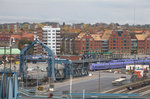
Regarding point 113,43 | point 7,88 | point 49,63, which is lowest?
point 7,88

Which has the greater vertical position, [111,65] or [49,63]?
[49,63]

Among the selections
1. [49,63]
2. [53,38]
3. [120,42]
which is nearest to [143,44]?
[120,42]

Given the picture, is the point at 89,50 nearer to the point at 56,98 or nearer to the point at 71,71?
the point at 71,71

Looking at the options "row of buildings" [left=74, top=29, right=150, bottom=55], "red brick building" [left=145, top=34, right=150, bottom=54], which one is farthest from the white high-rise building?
"red brick building" [left=145, top=34, right=150, bottom=54]

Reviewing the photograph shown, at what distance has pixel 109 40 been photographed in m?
95.4

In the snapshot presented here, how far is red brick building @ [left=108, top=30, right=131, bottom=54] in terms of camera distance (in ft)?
309

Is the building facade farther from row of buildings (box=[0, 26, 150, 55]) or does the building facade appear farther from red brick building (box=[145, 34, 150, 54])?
red brick building (box=[145, 34, 150, 54])

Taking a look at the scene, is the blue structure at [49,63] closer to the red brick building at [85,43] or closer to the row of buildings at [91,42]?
the row of buildings at [91,42]

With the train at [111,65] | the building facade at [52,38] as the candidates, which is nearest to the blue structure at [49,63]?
the train at [111,65]

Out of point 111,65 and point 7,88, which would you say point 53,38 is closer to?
point 111,65

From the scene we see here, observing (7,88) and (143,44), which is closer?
(7,88)

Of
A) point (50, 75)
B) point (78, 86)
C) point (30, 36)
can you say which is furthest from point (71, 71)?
point (30, 36)

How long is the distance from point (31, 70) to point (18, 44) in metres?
36.7

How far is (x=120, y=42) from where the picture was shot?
94.7m
